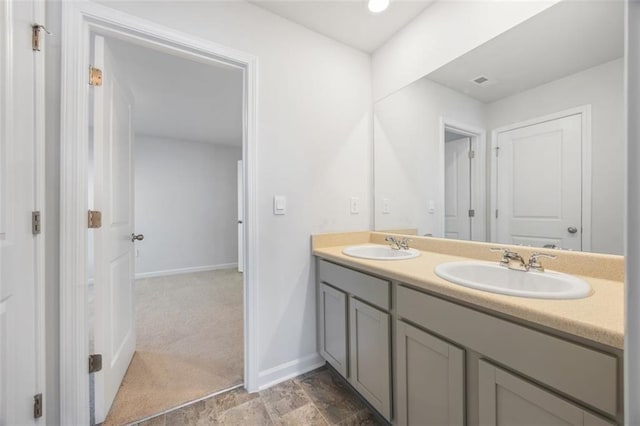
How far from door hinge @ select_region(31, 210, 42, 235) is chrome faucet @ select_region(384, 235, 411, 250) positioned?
1.78m

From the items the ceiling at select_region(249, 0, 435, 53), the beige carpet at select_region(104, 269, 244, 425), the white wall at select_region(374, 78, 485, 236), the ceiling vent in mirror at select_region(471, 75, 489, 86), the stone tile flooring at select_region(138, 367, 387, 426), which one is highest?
the ceiling at select_region(249, 0, 435, 53)

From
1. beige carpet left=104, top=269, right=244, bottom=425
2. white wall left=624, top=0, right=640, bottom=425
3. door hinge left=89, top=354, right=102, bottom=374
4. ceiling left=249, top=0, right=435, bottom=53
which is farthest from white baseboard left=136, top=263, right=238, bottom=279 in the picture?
white wall left=624, top=0, right=640, bottom=425

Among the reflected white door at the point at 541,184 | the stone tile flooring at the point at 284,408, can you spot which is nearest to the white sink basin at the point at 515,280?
the reflected white door at the point at 541,184

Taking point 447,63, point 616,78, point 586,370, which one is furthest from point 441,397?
point 447,63

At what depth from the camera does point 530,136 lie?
1.23 meters

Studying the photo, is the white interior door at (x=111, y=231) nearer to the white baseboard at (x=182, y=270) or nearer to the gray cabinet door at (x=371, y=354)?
the gray cabinet door at (x=371, y=354)

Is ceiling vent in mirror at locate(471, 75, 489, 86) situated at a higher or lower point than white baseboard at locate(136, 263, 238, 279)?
higher

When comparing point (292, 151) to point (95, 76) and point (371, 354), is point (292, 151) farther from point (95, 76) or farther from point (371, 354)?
point (371, 354)

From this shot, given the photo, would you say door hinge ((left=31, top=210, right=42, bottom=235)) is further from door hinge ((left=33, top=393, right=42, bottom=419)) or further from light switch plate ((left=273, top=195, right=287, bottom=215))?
light switch plate ((left=273, top=195, right=287, bottom=215))

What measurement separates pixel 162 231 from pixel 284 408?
384 centimetres

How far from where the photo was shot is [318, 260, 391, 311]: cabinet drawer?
1.22 metres

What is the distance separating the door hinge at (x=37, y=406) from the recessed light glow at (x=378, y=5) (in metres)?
2.46

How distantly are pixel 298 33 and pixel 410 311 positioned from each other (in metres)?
1.79

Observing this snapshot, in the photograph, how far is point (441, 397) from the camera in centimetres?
96
